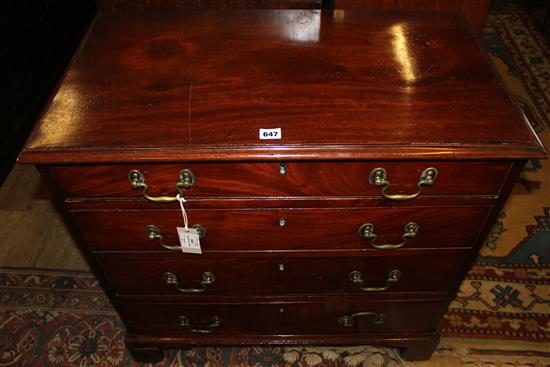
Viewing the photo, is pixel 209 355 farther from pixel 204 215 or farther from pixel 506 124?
pixel 506 124

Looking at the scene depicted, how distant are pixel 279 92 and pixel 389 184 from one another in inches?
13.2

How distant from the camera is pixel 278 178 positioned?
3.43 feet

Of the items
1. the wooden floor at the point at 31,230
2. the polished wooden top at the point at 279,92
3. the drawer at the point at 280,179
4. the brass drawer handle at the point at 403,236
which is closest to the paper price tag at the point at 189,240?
the drawer at the point at 280,179

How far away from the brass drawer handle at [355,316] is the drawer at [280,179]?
509 mm

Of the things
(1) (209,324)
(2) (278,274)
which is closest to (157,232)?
(2) (278,274)

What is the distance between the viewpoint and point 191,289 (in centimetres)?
133

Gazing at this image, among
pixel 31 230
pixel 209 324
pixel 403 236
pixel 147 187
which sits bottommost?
pixel 31 230

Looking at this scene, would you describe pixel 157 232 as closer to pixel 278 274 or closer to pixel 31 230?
pixel 278 274

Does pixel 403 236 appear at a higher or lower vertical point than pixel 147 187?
A: lower

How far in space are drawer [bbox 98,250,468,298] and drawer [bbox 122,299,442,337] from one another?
0.21ft

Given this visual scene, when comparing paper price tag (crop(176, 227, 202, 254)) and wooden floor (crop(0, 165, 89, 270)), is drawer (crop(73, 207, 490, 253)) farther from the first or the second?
wooden floor (crop(0, 165, 89, 270))

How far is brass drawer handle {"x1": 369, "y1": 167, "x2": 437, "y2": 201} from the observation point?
1.02 meters

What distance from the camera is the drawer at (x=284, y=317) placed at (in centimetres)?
142

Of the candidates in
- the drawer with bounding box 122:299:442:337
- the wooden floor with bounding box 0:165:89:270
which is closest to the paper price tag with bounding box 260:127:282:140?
the drawer with bounding box 122:299:442:337
